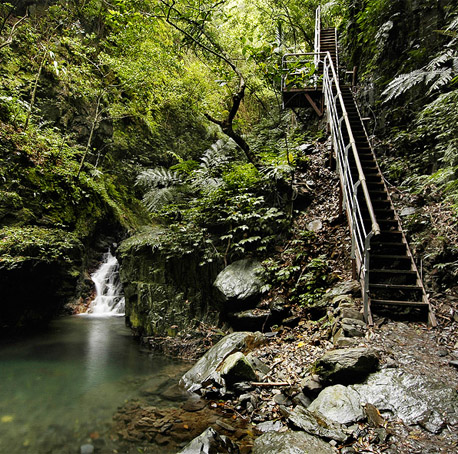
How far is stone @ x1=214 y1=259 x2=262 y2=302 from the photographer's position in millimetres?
6223

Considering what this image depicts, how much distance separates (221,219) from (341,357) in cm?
478

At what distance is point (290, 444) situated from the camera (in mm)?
2639

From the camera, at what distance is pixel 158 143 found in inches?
563

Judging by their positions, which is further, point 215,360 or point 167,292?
point 167,292

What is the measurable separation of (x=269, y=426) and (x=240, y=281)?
340 centimetres

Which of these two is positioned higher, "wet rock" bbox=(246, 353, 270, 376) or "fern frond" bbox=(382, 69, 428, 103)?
"fern frond" bbox=(382, 69, 428, 103)

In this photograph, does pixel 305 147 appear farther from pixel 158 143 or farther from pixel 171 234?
pixel 158 143

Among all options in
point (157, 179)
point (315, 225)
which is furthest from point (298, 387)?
point (157, 179)

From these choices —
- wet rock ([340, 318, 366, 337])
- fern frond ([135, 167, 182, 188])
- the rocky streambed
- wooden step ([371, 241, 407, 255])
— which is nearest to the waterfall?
fern frond ([135, 167, 182, 188])

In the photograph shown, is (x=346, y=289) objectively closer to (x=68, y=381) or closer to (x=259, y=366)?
(x=259, y=366)

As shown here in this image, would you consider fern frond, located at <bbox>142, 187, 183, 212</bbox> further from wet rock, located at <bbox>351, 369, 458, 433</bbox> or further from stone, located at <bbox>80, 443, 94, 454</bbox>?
wet rock, located at <bbox>351, 369, 458, 433</bbox>

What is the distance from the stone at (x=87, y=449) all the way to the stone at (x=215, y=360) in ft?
5.06

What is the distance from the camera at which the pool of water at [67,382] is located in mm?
3664

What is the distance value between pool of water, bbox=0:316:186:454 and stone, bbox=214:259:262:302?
5.89 feet
